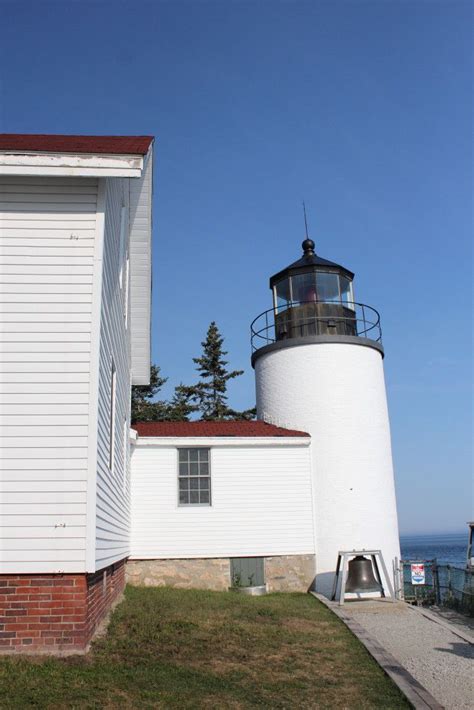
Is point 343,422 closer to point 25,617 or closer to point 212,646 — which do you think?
point 212,646

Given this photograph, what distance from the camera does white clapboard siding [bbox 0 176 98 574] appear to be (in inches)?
275

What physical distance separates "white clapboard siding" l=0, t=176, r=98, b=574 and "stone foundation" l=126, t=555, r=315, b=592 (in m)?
9.49

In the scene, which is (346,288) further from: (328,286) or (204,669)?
(204,669)

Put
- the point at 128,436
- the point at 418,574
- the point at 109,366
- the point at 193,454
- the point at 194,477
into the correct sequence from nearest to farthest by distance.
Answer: the point at 109,366 < the point at 128,436 < the point at 194,477 < the point at 193,454 < the point at 418,574

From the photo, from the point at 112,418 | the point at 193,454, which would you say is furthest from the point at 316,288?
the point at 112,418

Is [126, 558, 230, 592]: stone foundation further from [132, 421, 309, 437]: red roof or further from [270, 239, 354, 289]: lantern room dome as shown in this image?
[270, 239, 354, 289]: lantern room dome

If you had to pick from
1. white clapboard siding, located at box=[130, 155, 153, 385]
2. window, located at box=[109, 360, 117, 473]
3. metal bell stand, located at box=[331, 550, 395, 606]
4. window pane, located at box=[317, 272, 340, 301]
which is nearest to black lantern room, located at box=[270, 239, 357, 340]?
window pane, located at box=[317, 272, 340, 301]

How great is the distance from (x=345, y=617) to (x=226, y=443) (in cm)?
578

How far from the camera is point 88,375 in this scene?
7.45 metres

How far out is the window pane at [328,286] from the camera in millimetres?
19609

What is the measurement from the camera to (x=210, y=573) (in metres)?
16.2

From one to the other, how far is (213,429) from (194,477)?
1.74m

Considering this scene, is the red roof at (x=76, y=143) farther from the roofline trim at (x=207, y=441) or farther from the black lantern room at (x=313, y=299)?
the black lantern room at (x=313, y=299)

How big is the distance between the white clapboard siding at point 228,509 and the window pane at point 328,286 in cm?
524
